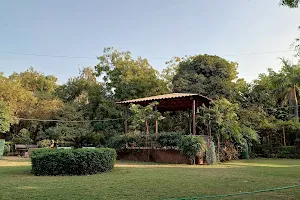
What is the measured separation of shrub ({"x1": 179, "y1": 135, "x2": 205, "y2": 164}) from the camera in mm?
11461

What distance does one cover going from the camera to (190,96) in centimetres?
1295

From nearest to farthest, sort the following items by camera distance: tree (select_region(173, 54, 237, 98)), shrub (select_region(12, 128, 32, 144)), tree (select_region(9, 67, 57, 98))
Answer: shrub (select_region(12, 128, 32, 144)), tree (select_region(173, 54, 237, 98)), tree (select_region(9, 67, 57, 98))

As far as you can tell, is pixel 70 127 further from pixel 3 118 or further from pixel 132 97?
pixel 132 97

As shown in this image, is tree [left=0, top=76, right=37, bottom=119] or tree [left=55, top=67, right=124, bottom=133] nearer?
tree [left=0, top=76, right=37, bottom=119]

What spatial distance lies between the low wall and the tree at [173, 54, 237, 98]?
27.6 feet

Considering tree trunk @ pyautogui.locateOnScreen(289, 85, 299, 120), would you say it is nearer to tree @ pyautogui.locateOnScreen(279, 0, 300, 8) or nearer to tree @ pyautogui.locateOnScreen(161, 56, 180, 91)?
tree @ pyautogui.locateOnScreen(161, 56, 180, 91)

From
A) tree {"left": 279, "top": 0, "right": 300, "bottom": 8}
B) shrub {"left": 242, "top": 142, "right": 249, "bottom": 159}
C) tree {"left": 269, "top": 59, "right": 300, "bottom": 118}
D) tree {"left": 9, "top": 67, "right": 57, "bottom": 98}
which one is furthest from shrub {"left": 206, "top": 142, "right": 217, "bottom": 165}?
tree {"left": 9, "top": 67, "right": 57, "bottom": 98}

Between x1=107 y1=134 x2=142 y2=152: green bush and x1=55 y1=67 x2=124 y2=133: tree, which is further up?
x1=55 y1=67 x2=124 y2=133: tree

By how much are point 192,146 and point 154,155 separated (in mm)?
2259

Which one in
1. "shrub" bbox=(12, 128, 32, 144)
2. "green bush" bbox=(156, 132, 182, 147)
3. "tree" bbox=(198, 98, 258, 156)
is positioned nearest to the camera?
"green bush" bbox=(156, 132, 182, 147)

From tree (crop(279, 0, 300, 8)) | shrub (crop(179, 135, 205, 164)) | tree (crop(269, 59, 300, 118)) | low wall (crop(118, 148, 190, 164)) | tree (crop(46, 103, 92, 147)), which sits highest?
tree (crop(269, 59, 300, 118))

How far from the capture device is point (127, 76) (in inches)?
890

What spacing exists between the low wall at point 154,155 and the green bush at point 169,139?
0.28 metres

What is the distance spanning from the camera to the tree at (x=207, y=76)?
804 inches
